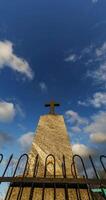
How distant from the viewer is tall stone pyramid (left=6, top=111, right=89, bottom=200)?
3.86m

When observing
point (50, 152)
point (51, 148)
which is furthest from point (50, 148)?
point (50, 152)

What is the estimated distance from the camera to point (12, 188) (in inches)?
150

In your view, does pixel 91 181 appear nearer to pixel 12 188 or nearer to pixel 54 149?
pixel 12 188

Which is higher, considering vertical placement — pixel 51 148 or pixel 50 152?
pixel 51 148

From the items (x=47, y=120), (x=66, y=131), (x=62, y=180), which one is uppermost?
(x=47, y=120)

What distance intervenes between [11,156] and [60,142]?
2.06 m

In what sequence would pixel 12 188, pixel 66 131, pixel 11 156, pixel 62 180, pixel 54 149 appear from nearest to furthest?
1. pixel 62 180
2. pixel 11 156
3. pixel 12 188
4. pixel 54 149
5. pixel 66 131

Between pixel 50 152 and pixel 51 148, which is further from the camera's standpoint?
pixel 51 148

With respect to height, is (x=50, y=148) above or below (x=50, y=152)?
above

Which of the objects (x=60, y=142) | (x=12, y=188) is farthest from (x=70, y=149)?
(x=12, y=188)

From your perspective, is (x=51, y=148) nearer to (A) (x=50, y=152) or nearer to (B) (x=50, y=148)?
(B) (x=50, y=148)

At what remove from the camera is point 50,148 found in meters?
5.18

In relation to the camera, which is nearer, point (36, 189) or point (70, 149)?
point (36, 189)

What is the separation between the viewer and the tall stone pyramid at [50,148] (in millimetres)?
3863
